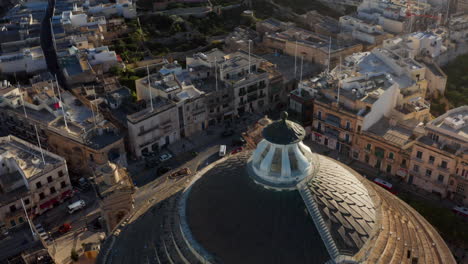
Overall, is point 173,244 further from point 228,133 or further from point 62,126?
point 228,133

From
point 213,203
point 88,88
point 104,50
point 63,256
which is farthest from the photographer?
point 104,50

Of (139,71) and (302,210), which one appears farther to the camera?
(139,71)

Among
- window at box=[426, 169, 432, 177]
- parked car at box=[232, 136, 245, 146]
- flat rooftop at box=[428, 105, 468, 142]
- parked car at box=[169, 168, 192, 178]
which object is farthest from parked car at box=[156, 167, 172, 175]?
flat rooftop at box=[428, 105, 468, 142]

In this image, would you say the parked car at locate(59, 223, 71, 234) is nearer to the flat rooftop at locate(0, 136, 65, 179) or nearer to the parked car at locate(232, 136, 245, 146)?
the flat rooftop at locate(0, 136, 65, 179)

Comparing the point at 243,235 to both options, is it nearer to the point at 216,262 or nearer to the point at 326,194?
the point at 216,262

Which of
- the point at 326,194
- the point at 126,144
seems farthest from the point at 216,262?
the point at 126,144

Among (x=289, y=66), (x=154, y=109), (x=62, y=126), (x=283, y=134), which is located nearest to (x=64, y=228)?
(x=62, y=126)

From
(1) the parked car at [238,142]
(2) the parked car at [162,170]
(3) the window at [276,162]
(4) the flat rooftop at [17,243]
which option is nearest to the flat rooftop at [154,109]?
(2) the parked car at [162,170]
